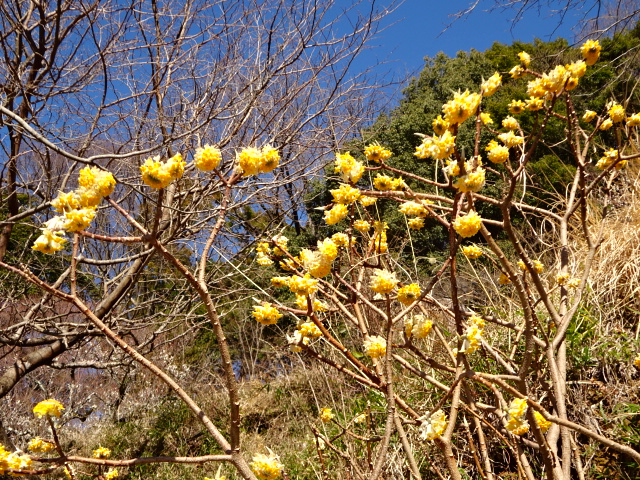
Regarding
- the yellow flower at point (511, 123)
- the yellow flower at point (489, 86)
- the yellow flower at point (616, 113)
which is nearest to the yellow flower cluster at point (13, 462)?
the yellow flower at point (489, 86)

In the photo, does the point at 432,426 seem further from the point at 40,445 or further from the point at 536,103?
the point at 536,103

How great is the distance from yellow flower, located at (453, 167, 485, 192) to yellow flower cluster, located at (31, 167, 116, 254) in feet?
2.46

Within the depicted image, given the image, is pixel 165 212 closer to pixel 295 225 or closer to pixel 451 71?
pixel 295 225

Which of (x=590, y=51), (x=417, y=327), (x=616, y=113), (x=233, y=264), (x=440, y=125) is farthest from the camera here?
(x=233, y=264)

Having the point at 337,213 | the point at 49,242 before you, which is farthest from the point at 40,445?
the point at 337,213

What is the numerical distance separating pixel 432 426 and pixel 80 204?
2.92 feet

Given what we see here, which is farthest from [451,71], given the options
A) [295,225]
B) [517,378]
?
[517,378]

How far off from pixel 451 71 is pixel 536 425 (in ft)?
36.2

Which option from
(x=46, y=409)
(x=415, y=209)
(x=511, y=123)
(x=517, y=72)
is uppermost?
(x=517, y=72)

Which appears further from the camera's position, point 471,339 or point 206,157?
point 471,339

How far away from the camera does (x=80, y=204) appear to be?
3.09 ft

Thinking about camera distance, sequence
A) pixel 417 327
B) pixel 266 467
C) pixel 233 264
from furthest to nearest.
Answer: pixel 233 264
pixel 417 327
pixel 266 467

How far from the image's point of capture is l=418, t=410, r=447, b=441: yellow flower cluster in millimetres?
1046

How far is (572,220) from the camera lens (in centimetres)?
420
